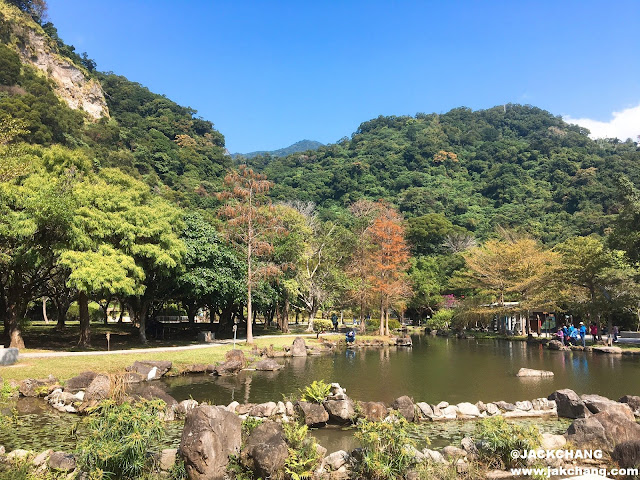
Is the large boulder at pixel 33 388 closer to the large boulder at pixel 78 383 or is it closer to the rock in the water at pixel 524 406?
the large boulder at pixel 78 383

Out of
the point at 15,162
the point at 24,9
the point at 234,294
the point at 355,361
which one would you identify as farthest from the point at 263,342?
the point at 24,9


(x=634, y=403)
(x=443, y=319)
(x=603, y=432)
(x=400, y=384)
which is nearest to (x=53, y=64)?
(x=443, y=319)

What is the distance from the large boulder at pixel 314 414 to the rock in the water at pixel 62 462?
14.7 ft

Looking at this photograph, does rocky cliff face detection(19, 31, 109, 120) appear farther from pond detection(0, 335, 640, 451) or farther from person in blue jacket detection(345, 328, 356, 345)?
pond detection(0, 335, 640, 451)

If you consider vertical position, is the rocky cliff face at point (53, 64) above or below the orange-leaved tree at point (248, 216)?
above

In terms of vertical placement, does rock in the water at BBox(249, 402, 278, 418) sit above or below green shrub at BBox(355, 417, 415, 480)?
below

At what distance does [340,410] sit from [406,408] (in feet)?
4.99

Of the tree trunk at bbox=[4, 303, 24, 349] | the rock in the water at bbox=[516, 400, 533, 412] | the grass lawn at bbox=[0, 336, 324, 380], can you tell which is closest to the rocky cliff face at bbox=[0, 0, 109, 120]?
the tree trunk at bbox=[4, 303, 24, 349]

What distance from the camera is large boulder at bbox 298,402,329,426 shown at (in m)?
9.15

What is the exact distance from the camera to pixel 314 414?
9.19m

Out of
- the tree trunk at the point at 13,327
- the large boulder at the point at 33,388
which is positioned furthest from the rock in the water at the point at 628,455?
the tree trunk at the point at 13,327

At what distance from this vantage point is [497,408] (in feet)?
34.0

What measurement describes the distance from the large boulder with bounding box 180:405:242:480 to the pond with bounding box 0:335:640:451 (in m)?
1.71

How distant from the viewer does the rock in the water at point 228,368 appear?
16234 mm
